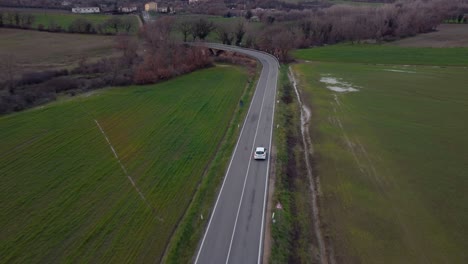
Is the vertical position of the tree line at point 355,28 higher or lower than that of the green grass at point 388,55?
higher

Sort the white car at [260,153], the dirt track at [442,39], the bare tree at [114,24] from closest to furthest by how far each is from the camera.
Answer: the white car at [260,153], the dirt track at [442,39], the bare tree at [114,24]

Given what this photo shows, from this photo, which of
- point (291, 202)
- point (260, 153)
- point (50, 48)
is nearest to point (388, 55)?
point (260, 153)

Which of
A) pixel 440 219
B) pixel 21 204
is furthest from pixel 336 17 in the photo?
pixel 21 204

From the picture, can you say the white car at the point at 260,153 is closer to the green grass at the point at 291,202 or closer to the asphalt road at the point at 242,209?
the asphalt road at the point at 242,209

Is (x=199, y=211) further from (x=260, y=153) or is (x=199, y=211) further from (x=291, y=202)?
(x=260, y=153)

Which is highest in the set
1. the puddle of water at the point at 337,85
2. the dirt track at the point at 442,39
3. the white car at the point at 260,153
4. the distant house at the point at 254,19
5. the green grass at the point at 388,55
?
the distant house at the point at 254,19

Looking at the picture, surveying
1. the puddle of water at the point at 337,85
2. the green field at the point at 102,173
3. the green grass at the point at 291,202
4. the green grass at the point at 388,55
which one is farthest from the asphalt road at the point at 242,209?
the green grass at the point at 388,55

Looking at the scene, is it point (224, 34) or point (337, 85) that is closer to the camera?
point (337, 85)

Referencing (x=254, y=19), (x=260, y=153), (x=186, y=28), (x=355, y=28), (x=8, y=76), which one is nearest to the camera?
(x=260, y=153)
